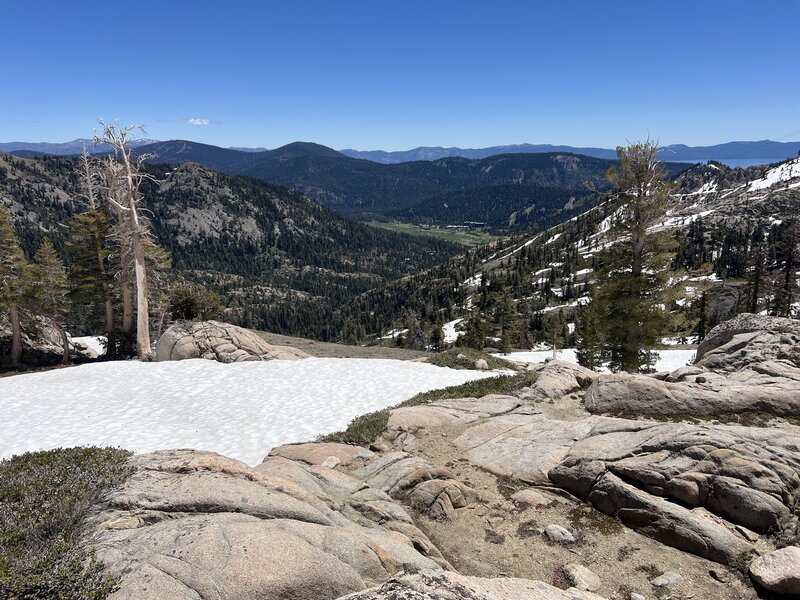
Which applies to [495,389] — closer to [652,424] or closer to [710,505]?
[652,424]

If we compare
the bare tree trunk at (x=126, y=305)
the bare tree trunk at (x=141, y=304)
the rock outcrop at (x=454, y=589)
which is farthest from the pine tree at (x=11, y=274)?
the rock outcrop at (x=454, y=589)

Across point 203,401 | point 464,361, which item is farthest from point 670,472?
point 203,401

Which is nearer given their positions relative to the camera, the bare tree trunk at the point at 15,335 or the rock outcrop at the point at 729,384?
the rock outcrop at the point at 729,384

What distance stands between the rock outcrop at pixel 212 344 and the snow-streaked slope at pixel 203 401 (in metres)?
→ 1.59

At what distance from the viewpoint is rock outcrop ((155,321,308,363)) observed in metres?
26.4

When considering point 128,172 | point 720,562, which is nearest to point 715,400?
point 720,562

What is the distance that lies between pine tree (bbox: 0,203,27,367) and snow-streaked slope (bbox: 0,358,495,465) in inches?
444

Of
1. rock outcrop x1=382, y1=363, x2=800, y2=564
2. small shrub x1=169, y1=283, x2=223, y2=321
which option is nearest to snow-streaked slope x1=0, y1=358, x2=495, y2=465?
small shrub x1=169, y1=283, x2=223, y2=321

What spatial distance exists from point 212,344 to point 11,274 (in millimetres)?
17237

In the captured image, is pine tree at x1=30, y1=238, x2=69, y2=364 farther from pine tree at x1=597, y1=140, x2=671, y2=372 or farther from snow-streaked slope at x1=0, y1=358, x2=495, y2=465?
pine tree at x1=597, y1=140, x2=671, y2=372

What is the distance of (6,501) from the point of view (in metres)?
6.85

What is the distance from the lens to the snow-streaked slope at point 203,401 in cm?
1484

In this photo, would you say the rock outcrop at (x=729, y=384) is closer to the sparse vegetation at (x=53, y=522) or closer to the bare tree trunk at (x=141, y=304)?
the sparse vegetation at (x=53, y=522)

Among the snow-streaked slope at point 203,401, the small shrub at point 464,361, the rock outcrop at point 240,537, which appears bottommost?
the small shrub at point 464,361
